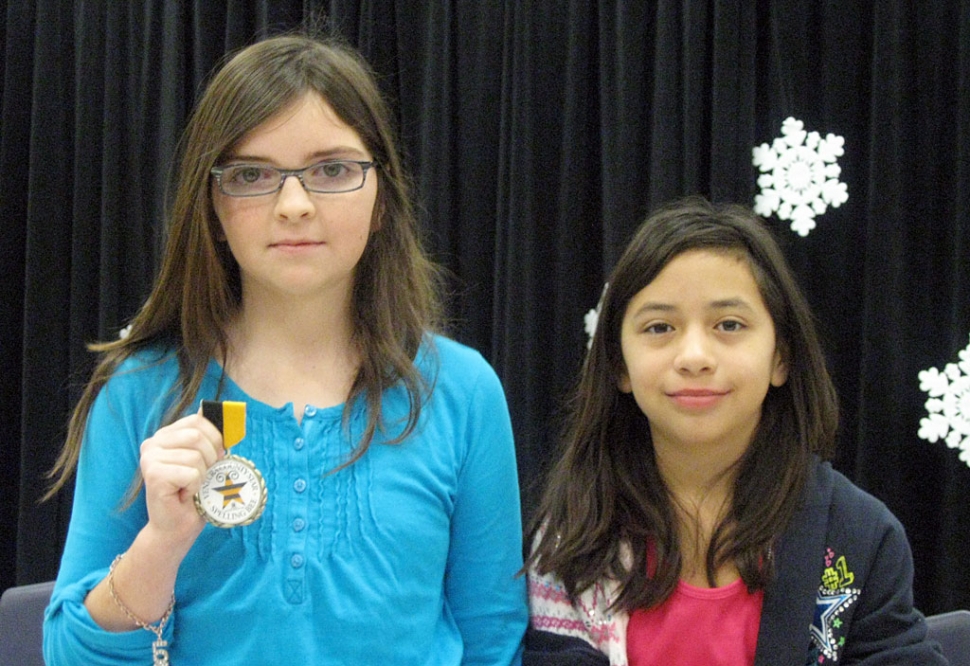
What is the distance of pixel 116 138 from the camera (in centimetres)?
345

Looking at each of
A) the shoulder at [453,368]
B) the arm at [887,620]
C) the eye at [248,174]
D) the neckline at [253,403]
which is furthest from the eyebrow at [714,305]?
the eye at [248,174]

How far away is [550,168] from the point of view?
3051mm

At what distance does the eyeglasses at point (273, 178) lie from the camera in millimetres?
1510

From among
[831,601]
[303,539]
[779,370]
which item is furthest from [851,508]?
[303,539]

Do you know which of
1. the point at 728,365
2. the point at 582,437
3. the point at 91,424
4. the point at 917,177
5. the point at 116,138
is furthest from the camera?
the point at 116,138

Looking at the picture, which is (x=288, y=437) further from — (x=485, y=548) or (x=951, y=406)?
(x=951, y=406)

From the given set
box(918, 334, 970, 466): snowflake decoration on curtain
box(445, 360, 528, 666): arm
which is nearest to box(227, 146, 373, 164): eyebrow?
box(445, 360, 528, 666): arm

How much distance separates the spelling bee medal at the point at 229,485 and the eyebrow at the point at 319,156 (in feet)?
1.20

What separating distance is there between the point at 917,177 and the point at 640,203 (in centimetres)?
73

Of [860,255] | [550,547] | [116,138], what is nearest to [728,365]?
[550,547]

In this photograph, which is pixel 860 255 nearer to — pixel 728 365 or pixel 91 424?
pixel 728 365

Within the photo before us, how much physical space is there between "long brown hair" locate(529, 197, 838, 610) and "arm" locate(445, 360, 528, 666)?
0.32 feet

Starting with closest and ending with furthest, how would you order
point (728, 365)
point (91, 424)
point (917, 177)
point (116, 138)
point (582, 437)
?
point (91, 424), point (728, 365), point (582, 437), point (917, 177), point (116, 138)

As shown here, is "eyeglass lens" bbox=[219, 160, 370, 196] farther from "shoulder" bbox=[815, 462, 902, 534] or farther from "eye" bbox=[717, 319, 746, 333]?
"shoulder" bbox=[815, 462, 902, 534]
